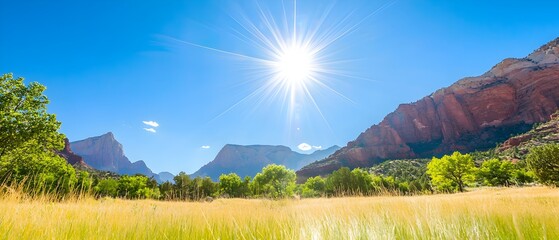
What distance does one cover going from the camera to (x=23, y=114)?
1889 cm

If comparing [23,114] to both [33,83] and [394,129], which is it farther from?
[394,129]

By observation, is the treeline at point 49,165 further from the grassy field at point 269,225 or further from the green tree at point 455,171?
the grassy field at point 269,225

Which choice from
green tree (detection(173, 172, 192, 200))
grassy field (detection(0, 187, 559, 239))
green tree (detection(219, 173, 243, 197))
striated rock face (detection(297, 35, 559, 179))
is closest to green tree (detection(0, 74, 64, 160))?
green tree (detection(173, 172, 192, 200))

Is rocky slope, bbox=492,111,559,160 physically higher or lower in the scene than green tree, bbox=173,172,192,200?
higher

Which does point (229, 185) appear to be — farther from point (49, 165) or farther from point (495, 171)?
point (495, 171)

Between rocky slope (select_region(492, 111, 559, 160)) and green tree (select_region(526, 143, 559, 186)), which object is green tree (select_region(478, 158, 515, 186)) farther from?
rocky slope (select_region(492, 111, 559, 160))

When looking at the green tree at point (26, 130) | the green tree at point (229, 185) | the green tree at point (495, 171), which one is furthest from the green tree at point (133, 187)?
the green tree at point (495, 171)

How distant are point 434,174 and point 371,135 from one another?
455ft

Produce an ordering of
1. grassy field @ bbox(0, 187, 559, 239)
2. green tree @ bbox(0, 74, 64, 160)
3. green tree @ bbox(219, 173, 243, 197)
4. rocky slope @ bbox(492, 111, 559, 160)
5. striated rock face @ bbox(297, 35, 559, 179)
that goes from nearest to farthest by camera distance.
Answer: grassy field @ bbox(0, 187, 559, 239) → green tree @ bbox(0, 74, 64, 160) → green tree @ bbox(219, 173, 243, 197) → rocky slope @ bbox(492, 111, 559, 160) → striated rock face @ bbox(297, 35, 559, 179)

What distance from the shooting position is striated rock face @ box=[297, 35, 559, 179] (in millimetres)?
137125

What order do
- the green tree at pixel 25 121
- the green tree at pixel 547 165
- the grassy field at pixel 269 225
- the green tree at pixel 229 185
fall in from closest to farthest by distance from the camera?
the grassy field at pixel 269 225 < the green tree at pixel 25 121 < the green tree at pixel 547 165 < the green tree at pixel 229 185

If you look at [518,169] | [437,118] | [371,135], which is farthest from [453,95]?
[518,169]

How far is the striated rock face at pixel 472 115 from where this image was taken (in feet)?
450

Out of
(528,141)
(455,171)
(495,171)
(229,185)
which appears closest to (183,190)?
(455,171)
